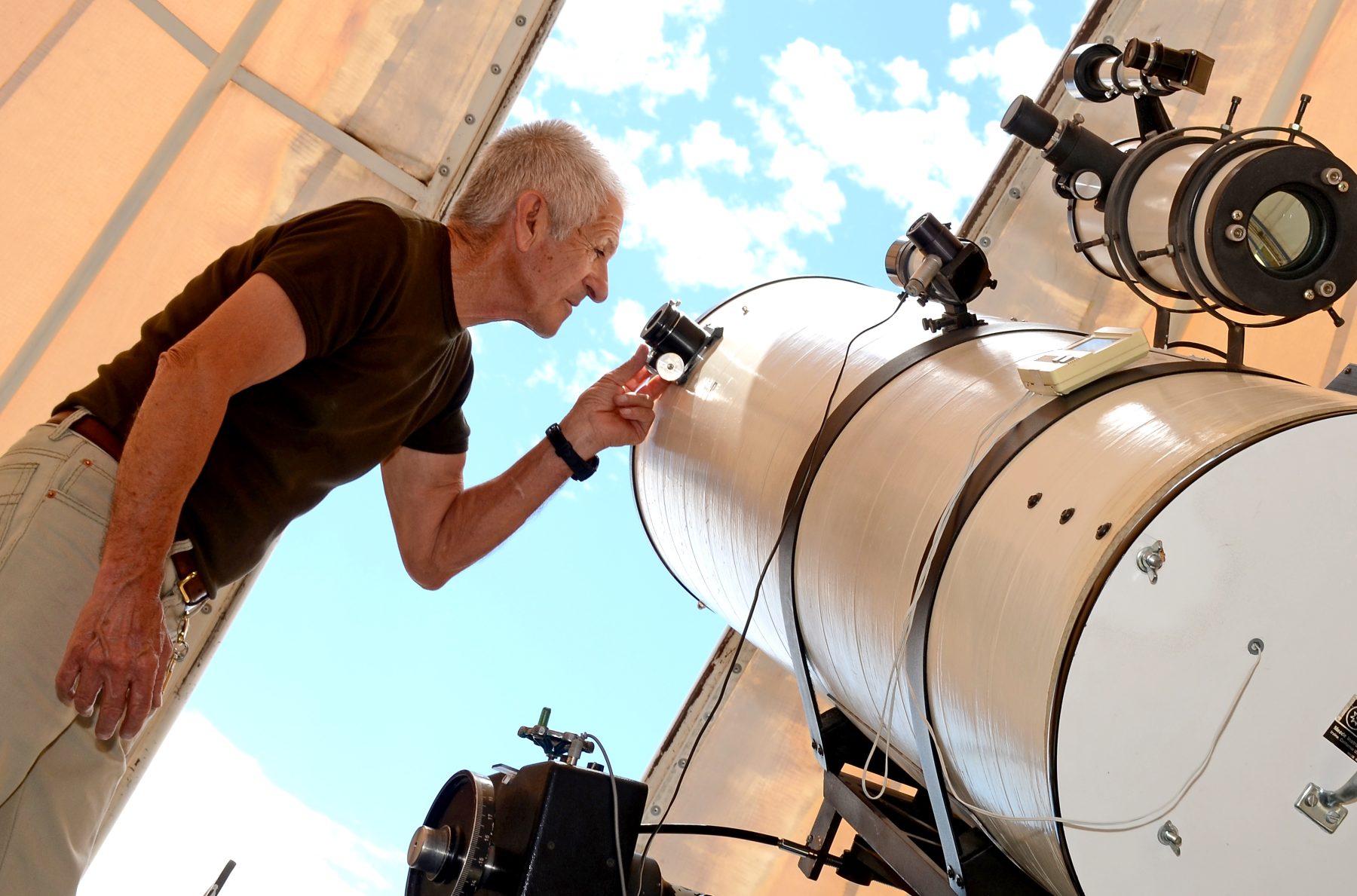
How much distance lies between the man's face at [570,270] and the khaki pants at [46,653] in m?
0.80

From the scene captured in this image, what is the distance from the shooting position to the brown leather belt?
5.40 feet

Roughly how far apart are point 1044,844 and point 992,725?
14 cm

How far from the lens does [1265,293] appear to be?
148 centimetres

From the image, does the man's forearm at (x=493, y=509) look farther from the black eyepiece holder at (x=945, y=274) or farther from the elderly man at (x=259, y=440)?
the black eyepiece holder at (x=945, y=274)

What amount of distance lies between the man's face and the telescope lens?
113 centimetres

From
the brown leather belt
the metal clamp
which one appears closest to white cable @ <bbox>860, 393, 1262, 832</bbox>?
the metal clamp

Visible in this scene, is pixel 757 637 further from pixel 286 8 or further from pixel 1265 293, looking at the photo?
pixel 286 8

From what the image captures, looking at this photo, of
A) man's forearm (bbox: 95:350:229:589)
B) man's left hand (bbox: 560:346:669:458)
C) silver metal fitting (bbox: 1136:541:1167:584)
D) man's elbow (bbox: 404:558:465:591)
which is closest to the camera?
silver metal fitting (bbox: 1136:541:1167:584)

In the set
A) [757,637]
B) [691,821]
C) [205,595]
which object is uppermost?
[757,637]

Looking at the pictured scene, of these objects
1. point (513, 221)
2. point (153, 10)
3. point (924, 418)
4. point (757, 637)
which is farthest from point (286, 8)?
point (924, 418)

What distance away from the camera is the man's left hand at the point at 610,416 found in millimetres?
2209

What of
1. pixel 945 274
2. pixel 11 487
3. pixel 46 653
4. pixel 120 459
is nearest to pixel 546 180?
pixel 945 274

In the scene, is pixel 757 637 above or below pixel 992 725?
below

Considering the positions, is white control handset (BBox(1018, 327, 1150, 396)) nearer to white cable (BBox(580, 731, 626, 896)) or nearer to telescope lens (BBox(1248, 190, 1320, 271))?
telescope lens (BBox(1248, 190, 1320, 271))
